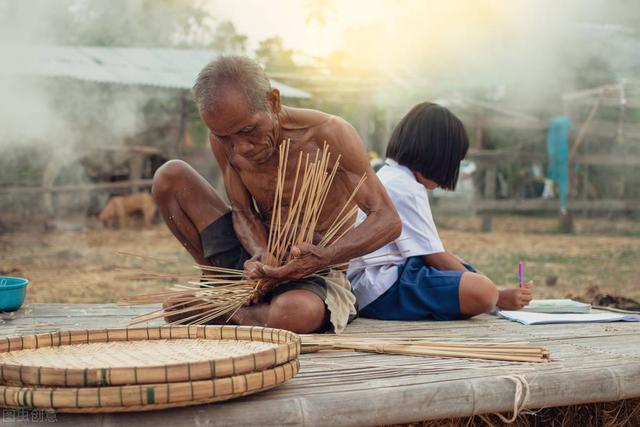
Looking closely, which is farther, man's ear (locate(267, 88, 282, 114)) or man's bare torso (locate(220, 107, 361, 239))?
man's bare torso (locate(220, 107, 361, 239))

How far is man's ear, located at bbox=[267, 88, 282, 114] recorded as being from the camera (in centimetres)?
254

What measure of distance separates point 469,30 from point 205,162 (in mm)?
5734

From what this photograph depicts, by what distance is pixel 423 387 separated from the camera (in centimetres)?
179

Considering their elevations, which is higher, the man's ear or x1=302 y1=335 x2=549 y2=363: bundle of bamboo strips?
the man's ear

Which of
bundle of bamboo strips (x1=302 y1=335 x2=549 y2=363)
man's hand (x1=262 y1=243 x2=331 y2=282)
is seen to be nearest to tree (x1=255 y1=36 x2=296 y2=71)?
man's hand (x1=262 y1=243 x2=331 y2=282)

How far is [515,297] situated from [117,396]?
6.14 ft

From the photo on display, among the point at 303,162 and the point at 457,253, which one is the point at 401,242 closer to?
the point at 303,162

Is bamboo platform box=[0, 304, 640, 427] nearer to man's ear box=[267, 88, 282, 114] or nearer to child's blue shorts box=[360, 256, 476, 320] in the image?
child's blue shorts box=[360, 256, 476, 320]

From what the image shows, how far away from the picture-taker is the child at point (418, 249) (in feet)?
9.33

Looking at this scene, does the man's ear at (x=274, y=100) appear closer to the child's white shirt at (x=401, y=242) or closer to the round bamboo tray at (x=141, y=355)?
the child's white shirt at (x=401, y=242)

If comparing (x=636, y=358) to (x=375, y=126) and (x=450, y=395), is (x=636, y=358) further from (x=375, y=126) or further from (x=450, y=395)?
(x=375, y=126)

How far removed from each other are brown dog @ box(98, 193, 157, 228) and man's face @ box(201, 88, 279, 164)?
26.5ft

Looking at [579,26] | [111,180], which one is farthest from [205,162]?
[579,26]

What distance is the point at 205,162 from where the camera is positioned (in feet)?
37.4
